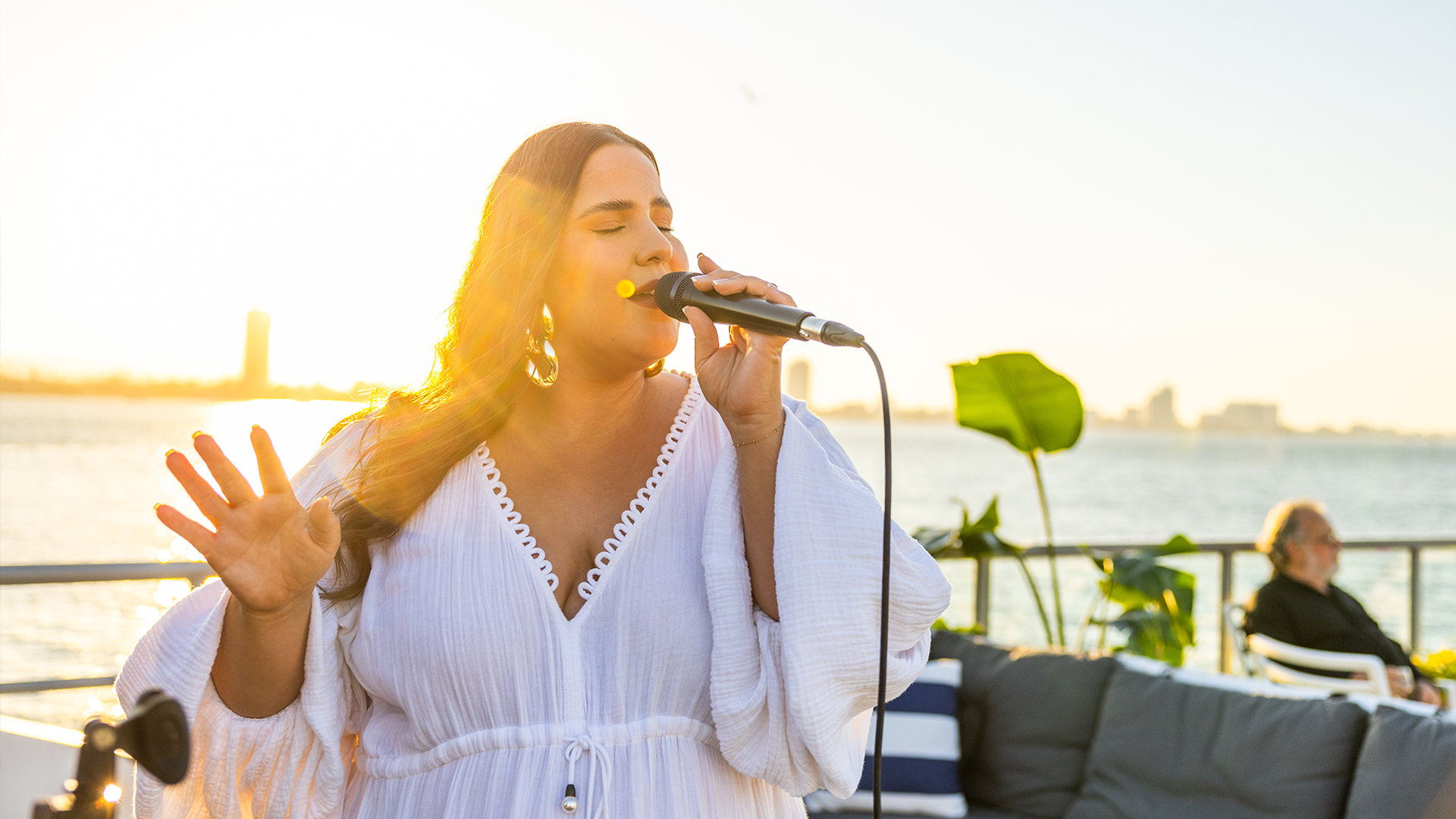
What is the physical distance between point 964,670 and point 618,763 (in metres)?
2.25

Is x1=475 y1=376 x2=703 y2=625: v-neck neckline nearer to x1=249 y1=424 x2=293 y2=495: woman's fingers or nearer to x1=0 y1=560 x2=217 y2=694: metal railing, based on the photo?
x1=249 y1=424 x2=293 y2=495: woman's fingers

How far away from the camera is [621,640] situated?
3.97 ft

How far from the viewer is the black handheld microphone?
1088mm

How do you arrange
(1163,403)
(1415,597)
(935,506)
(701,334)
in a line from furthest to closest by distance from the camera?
(1163,403), (935,506), (1415,597), (701,334)

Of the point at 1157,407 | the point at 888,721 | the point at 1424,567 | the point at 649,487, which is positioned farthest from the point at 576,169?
the point at 1157,407

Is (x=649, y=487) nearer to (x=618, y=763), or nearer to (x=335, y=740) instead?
(x=618, y=763)

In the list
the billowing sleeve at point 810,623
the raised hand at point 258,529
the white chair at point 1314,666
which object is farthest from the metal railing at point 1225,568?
the raised hand at point 258,529

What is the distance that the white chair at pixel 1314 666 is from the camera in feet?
12.2

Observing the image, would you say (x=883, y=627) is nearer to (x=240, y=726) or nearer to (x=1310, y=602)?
(x=240, y=726)

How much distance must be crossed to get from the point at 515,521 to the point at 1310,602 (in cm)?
379

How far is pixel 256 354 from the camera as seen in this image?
63.2 inches

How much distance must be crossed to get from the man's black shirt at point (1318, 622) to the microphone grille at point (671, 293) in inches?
146

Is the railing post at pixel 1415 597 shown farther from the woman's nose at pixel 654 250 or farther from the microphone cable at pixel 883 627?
the woman's nose at pixel 654 250

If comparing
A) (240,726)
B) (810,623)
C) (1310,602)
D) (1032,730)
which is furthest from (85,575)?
(1310,602)
